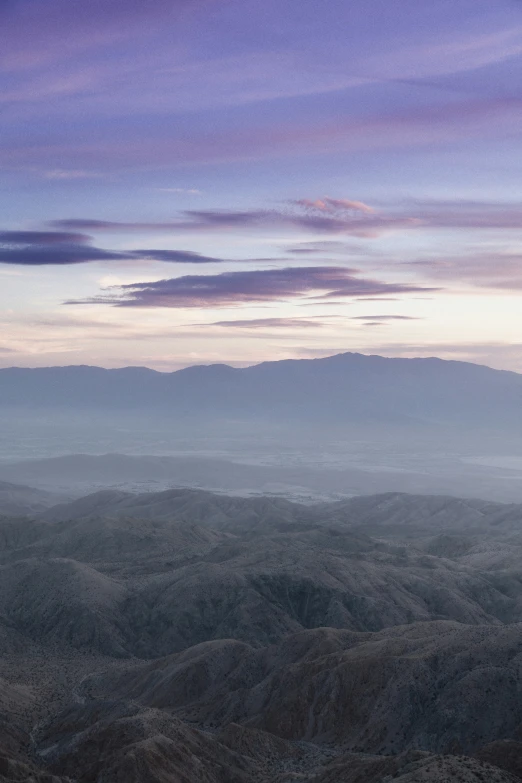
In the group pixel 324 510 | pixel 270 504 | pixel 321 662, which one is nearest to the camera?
pixel 321 662

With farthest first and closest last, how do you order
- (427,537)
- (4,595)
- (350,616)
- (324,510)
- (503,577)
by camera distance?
(324,510) < (427,537) < (503,577) < (4,595) < (350,616)

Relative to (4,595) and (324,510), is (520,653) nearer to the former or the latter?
(4,595)

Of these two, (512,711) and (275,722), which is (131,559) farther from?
(512,711)

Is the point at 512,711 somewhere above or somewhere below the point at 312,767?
above

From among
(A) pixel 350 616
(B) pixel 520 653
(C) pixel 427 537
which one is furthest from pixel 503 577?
(B) pixel 520 653

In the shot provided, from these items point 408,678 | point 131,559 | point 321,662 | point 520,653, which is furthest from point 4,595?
point 520,653

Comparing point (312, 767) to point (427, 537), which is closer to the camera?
point (312, 767)
